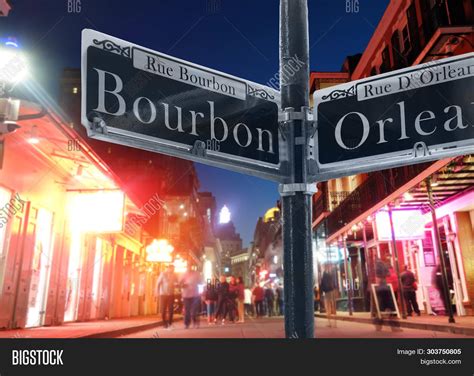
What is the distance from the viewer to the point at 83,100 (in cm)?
145

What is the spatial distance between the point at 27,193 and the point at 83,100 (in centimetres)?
1023

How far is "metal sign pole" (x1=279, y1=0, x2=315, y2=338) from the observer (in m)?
1.52

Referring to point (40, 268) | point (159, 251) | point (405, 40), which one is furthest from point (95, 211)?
point (405, 40)

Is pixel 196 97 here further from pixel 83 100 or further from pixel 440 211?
pixel 440 211

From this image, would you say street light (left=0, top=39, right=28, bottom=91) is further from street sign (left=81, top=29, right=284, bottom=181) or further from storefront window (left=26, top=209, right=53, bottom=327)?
storefront window (left=26, top=209, right=53, bottom=327)

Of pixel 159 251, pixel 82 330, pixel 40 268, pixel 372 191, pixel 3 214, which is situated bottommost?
pixel 82 330

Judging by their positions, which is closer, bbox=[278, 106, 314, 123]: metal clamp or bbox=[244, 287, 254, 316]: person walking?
bbox=[278, 106, 314, 123]: metal clamp

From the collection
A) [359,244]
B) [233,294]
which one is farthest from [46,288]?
[359,244]

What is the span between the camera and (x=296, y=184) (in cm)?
163

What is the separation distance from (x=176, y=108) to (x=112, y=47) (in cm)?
→ 31

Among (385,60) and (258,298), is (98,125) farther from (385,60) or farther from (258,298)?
(258,298)

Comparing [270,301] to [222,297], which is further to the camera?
[270,301]

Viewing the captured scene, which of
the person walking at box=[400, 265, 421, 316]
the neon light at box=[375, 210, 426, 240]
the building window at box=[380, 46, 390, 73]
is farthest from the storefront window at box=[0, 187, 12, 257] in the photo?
the building window at box=[380, 46, 390, 73]

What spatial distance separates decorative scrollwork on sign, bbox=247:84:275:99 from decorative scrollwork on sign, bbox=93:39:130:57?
0.50 meters
